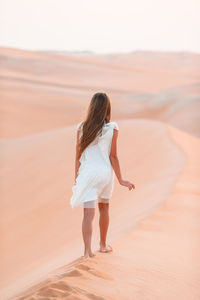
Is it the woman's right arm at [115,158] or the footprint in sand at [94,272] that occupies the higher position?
the woman's right arm at [115,158]

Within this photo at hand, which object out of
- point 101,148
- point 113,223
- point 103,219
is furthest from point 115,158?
point 113,223

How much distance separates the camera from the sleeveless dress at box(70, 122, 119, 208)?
4.84 m

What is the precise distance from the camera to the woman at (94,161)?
485 centimetres

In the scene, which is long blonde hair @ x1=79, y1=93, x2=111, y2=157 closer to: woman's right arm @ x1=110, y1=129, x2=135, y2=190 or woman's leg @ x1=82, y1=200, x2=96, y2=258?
woman's right arm @ x1=110, y1=129, x2=135, y2=190

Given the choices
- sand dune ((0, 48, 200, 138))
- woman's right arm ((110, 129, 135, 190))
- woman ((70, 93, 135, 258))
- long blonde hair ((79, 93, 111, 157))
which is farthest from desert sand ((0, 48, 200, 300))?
sand dune ((0, 48, 200, 138))

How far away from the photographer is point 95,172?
4848 millimetres

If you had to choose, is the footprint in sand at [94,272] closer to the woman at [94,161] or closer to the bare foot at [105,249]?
the woman at [94,161]

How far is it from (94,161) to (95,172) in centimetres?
13

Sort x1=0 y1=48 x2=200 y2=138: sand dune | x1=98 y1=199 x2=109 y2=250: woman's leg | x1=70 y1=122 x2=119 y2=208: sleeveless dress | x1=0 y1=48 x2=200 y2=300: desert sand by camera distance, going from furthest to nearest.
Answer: x1=0 y1=48 x2=200 y2=138: sand dune → x1=98 y1=199 x2=109 y2=250: woman's leg → x1=70 y1=122 x2=119 y2=208: sleeveless dress → x1=0 y1=48 x2=200 y2=300: desert sand

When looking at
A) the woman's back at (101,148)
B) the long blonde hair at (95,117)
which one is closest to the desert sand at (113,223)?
the woman's back at (101,148)

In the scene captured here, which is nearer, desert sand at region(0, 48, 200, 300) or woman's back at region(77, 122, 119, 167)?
desert sand at region(0, 48, 200, 300)

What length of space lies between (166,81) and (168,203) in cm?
5286

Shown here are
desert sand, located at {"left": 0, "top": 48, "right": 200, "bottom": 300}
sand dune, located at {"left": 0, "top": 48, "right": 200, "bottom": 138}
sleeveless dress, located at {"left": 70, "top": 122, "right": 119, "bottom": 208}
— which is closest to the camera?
desert sand, located at {"left": 0, "top": 48, "right": 200, "bottom": 300}

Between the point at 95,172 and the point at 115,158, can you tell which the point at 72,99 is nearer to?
the point at 115,158
